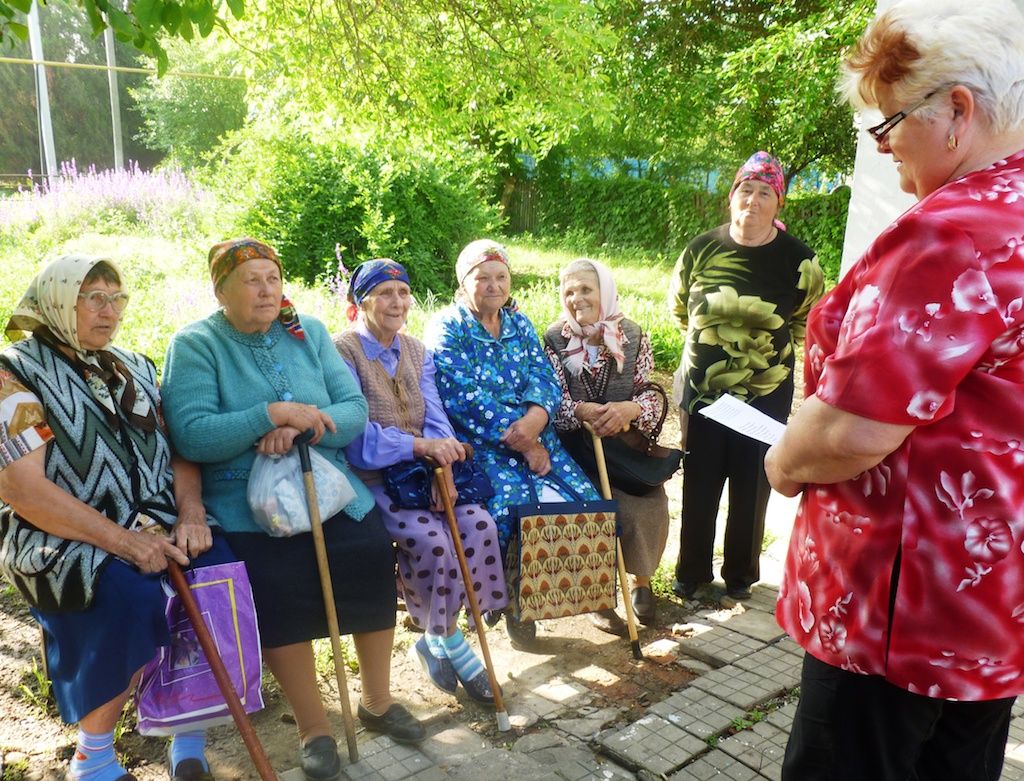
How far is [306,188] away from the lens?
396 inches

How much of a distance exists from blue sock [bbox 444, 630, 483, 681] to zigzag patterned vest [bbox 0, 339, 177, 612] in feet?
3.99

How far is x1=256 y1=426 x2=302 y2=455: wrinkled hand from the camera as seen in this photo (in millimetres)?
2801

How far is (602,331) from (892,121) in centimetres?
233

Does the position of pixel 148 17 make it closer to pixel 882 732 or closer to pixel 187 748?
pixel 187 748

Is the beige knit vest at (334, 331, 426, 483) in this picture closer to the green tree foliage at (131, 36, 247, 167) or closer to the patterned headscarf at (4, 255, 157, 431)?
the patterned headscarf at (4, 255, 157, 431)

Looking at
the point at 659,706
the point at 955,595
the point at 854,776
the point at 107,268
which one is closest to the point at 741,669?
the point at 659,706

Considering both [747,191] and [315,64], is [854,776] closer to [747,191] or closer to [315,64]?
[747,191]

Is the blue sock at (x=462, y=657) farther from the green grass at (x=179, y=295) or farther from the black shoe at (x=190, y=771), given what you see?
the green grass at (x=179, y=295)

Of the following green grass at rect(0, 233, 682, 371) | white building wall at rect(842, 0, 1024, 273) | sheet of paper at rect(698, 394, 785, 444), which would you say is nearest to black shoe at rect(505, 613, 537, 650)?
sheet of paper at rect(698, 394, 785, 444)

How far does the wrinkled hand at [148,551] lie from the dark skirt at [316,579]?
264 millimetres

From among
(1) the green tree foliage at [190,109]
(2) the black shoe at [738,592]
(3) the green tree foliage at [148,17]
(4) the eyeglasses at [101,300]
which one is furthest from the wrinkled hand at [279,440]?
(1) the green tree foliage at [190,109]

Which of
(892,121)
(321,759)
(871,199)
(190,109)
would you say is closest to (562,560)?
(321,759)

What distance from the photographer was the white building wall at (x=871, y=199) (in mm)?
5141

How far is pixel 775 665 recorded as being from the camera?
3395mm
